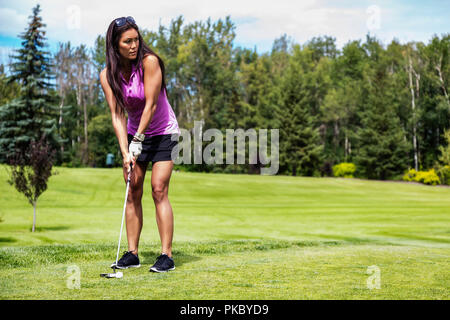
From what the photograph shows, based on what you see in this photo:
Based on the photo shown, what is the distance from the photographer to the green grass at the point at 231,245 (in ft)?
11.1

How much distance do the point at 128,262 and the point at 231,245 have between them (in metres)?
2.83

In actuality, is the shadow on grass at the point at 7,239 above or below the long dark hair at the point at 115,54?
below

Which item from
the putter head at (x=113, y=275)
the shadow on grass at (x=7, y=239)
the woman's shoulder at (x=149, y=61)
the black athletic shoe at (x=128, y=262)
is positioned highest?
the woman's shoulder at (x=149, y=61)

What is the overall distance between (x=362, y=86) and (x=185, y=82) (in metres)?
23.3

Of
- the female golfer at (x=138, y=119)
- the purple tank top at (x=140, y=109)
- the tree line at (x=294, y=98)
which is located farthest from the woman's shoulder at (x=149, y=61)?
the tree line at (x=294, y=98)

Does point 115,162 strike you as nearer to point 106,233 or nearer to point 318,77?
point 318,77

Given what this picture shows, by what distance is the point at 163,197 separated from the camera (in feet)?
15.1

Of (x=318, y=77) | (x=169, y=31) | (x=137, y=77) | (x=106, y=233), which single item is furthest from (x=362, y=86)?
(x=137, y=77)

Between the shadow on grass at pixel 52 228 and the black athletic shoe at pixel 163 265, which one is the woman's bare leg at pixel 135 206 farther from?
the shadow on grass at pixel 52 228

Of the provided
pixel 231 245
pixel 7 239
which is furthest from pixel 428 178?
pixel 231 245

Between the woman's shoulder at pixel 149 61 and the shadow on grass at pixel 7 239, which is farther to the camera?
the shadow on grass at pixel 7 239

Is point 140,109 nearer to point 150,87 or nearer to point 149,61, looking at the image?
point 150,87

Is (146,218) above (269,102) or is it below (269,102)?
below
